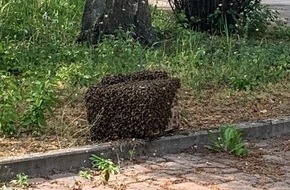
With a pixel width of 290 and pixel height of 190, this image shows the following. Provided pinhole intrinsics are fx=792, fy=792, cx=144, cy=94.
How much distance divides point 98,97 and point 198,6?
711 cm

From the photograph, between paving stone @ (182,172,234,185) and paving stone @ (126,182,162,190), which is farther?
paving stone @ (182,172,234,185)

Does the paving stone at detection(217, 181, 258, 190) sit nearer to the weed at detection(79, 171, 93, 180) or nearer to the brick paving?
the brick paving

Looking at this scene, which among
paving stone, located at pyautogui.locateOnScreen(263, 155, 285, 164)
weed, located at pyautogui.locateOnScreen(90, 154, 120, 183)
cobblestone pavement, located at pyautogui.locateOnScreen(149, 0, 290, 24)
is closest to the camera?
weed, located at pyautogui.locateOnScreen(90, 154, 120, 183)

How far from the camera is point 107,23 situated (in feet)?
35.5

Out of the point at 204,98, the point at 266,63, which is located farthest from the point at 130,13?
the point at 204,98

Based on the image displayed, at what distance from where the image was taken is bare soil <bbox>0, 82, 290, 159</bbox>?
638 cm

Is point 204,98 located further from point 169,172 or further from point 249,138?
point 169,172

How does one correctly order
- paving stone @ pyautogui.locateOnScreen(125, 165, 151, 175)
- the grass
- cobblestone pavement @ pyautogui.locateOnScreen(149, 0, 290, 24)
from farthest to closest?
cobblestone pavement @ pyautogui.locateOnScreen(149, 0, 290, 24) < the grass < paving stone @ pyautogui.locateOnScreen(125, 165, 151, 175)

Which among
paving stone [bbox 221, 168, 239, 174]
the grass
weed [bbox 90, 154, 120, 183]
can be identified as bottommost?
paving stone [bbox 221, 168, 239, 174]

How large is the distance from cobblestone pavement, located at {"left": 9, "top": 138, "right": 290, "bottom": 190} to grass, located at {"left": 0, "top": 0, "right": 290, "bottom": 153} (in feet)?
2.09

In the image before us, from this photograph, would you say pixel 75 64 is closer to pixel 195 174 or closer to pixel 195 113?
pixel 195 113

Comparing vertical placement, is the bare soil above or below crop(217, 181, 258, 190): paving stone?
above

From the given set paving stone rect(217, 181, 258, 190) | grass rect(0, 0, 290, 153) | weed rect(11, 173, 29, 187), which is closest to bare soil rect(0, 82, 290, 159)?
grass rect(0, 0, 290, 153)

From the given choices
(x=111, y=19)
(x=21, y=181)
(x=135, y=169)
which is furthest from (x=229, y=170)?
(x=111, y=19)
